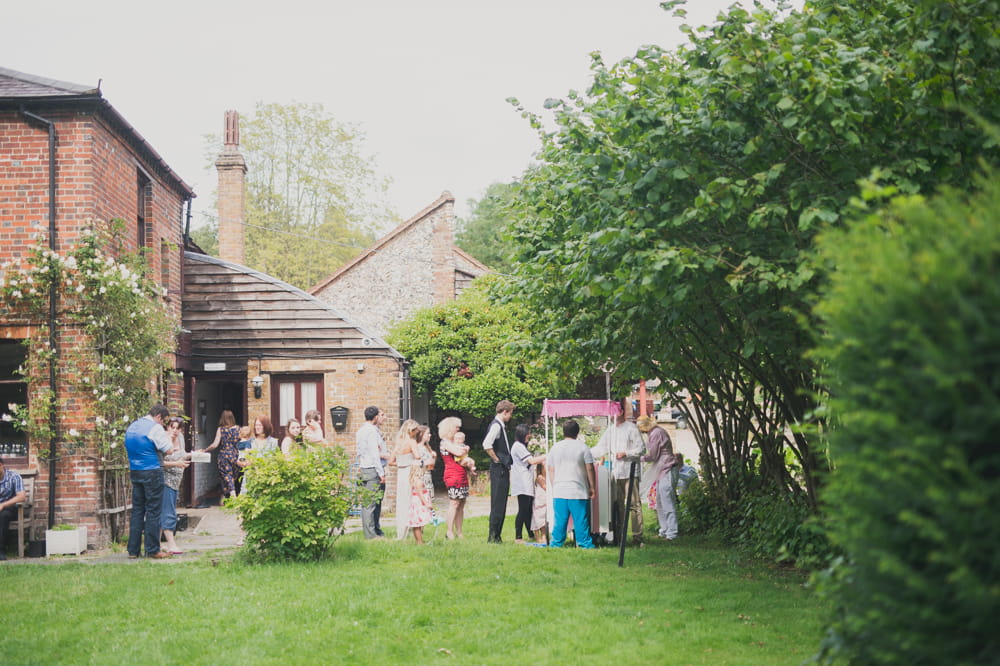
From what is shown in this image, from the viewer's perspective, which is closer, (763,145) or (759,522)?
(763,145)

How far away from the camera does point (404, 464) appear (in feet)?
39.4

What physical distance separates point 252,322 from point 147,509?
8.59 m

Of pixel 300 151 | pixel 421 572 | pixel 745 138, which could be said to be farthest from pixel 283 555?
pixel 300 151

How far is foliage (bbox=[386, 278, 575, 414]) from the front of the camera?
75.7 feet

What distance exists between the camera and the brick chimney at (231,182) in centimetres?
2638

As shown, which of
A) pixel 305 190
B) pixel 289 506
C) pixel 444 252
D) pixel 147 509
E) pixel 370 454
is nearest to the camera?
pixel 289 506

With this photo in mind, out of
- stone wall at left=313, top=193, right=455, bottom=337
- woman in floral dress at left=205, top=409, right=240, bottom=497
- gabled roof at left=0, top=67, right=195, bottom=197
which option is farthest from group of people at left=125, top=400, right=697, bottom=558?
stone wall at left=313, top=193, right=455, bottom=337

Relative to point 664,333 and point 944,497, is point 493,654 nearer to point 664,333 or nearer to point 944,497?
point 944,497

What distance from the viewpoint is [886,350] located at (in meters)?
→ 3.30

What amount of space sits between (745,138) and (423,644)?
492cm

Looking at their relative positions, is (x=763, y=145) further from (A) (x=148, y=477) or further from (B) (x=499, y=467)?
(A) (x=148, y=477)

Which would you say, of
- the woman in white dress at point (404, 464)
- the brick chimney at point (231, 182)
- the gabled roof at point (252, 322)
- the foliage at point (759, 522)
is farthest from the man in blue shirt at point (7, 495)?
the brick chimney at point (231, 182)

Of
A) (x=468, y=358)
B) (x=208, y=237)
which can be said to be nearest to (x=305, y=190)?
(x=208, y=237)

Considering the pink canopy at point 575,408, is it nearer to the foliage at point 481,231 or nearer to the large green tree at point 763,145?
the large green tree at point 763,145
